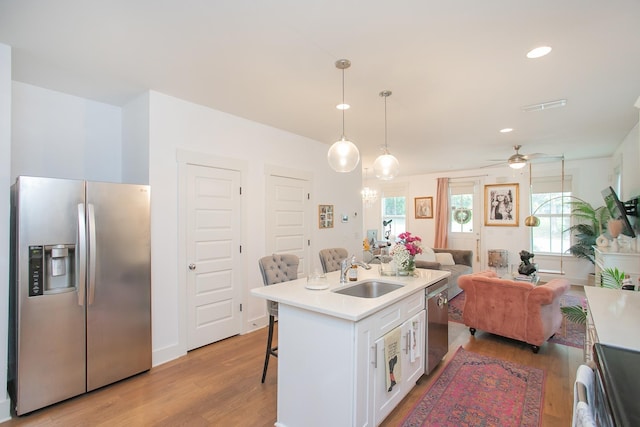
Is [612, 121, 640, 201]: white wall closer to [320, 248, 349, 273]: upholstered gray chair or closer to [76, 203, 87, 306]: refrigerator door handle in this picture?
[320, 248, 349, 273]: upholstered gray chair

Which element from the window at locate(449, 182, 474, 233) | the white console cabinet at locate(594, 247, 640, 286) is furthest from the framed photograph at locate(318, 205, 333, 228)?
the window at locate(449, 182, 474, 233)

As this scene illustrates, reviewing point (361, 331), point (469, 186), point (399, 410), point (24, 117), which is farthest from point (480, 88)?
point (469, 186)

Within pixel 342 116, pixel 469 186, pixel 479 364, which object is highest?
pixel 342 116

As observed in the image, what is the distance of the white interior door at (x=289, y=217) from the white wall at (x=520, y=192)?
15.5ft

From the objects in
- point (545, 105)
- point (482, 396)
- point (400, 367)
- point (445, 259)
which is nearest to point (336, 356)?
point (400, 367)

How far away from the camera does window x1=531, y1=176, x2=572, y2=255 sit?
6.65 meters

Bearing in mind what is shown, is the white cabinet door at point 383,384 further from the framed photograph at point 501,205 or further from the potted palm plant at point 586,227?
the framed photograph at point 501,205

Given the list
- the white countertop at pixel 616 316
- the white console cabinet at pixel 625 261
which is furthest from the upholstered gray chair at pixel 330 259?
the white console cabinet at pixel 625 261

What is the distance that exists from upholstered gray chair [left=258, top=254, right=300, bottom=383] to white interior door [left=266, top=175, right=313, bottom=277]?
1193mm

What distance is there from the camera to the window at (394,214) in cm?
894

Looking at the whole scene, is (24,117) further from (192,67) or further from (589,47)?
(589,47)

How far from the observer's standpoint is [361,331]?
1827 millimetres

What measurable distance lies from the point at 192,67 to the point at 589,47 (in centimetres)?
304

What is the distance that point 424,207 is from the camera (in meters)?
8.44
